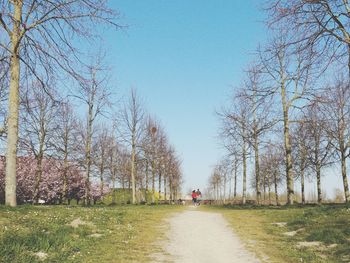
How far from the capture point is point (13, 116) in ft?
49.7

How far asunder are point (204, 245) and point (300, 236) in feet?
12.2

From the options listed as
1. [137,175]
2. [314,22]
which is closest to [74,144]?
[137,175]

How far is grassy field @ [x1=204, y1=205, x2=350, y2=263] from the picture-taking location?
394 inches

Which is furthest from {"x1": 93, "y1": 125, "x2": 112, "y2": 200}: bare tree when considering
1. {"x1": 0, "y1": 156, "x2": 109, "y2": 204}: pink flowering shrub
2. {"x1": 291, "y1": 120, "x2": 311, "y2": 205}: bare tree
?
{"x1": 291, "y1": 120, "x2": 311, "y2": 205}: bare tree

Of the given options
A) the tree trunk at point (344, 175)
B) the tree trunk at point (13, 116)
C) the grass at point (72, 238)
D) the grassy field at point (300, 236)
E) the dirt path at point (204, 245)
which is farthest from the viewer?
Answer: the tree trunk at point (344, 175)

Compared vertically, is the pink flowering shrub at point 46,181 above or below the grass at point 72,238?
above

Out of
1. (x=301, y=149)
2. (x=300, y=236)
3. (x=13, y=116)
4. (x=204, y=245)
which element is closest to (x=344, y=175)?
(x=301, y=149)

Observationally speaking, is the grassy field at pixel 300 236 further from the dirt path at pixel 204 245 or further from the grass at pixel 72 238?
the grass at pixel 72 238

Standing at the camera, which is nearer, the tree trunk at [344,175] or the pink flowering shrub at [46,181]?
the tree trunk at [344,175]

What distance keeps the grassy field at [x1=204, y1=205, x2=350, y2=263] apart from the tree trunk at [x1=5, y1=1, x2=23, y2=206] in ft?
28.9

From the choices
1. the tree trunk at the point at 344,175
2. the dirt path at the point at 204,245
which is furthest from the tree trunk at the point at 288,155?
the dirt path at the point at 204,245

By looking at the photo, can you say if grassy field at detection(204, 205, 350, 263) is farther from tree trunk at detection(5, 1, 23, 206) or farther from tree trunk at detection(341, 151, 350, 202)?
tree trunk at detection(341, 151, 350, 202)

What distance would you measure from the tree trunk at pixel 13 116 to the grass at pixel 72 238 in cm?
156

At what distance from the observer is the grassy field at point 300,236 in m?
10.0
